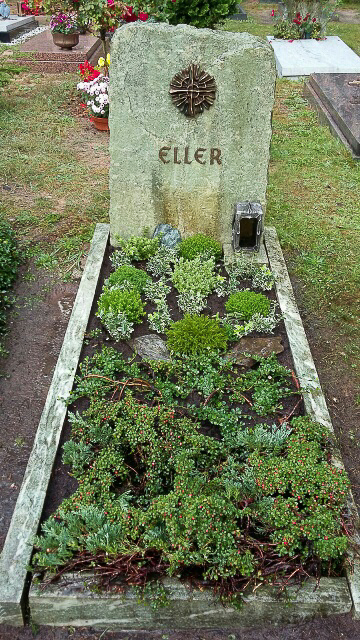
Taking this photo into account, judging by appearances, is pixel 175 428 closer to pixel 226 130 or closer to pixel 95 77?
pixel 226 130

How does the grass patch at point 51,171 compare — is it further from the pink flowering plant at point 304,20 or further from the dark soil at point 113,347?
the pink flowering plant at point 304,20

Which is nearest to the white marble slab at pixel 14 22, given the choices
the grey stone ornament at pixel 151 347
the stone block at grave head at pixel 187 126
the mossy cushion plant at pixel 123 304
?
the stone block at grave head at pixel 187 126

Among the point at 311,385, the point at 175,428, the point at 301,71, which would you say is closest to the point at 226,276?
the point at 311,385

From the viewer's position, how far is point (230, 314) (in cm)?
425

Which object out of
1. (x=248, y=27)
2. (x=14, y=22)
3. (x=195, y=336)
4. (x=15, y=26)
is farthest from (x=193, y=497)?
(x=248, y=27)

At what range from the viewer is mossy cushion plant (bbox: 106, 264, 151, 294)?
4.48 m

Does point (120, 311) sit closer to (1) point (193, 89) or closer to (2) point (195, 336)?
(2) point (195, 336)

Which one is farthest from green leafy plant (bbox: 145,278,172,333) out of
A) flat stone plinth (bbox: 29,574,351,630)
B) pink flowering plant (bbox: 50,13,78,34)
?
pink flowering plant (bbox: 50,13,78,34)

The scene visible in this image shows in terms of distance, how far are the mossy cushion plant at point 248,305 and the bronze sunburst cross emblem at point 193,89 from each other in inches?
62.0

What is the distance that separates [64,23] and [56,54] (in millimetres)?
598

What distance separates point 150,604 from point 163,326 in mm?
2041

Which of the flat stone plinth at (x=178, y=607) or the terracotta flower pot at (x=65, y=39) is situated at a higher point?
the terracotta flower pot at (x=65, y=39)

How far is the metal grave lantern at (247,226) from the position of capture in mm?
4844

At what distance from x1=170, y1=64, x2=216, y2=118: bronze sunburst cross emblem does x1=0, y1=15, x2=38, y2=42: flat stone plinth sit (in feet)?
33.5
